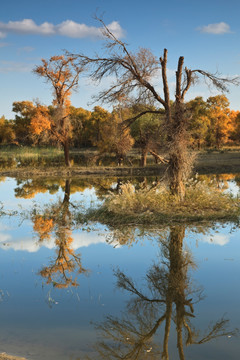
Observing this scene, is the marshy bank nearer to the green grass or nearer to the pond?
the green grass

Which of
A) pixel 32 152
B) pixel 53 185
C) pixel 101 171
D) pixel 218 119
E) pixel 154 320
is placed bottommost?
pixel 154 320

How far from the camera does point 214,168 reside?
1462 inches

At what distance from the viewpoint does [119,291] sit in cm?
770

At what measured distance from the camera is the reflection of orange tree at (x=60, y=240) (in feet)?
28.2

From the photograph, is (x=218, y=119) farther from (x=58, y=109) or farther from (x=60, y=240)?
(x=60, y=240)

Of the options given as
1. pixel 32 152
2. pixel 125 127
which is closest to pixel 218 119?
pixel 32 152

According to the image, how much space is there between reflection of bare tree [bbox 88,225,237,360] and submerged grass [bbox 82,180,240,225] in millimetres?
5005

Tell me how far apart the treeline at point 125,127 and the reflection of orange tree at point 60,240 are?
144 inches

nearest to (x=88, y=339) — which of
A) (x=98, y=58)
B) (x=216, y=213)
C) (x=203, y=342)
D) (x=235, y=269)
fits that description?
(x=203, y=342)

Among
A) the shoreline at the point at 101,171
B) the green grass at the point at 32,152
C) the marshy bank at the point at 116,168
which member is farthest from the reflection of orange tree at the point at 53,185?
the green grass at the point at 32,152

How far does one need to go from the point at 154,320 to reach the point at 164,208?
8375 mm

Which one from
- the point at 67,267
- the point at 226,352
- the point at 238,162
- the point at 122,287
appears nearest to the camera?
the point at 226,352

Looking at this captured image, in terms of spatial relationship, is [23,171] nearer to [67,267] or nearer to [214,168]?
[214,168]

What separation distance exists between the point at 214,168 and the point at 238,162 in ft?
14.5
